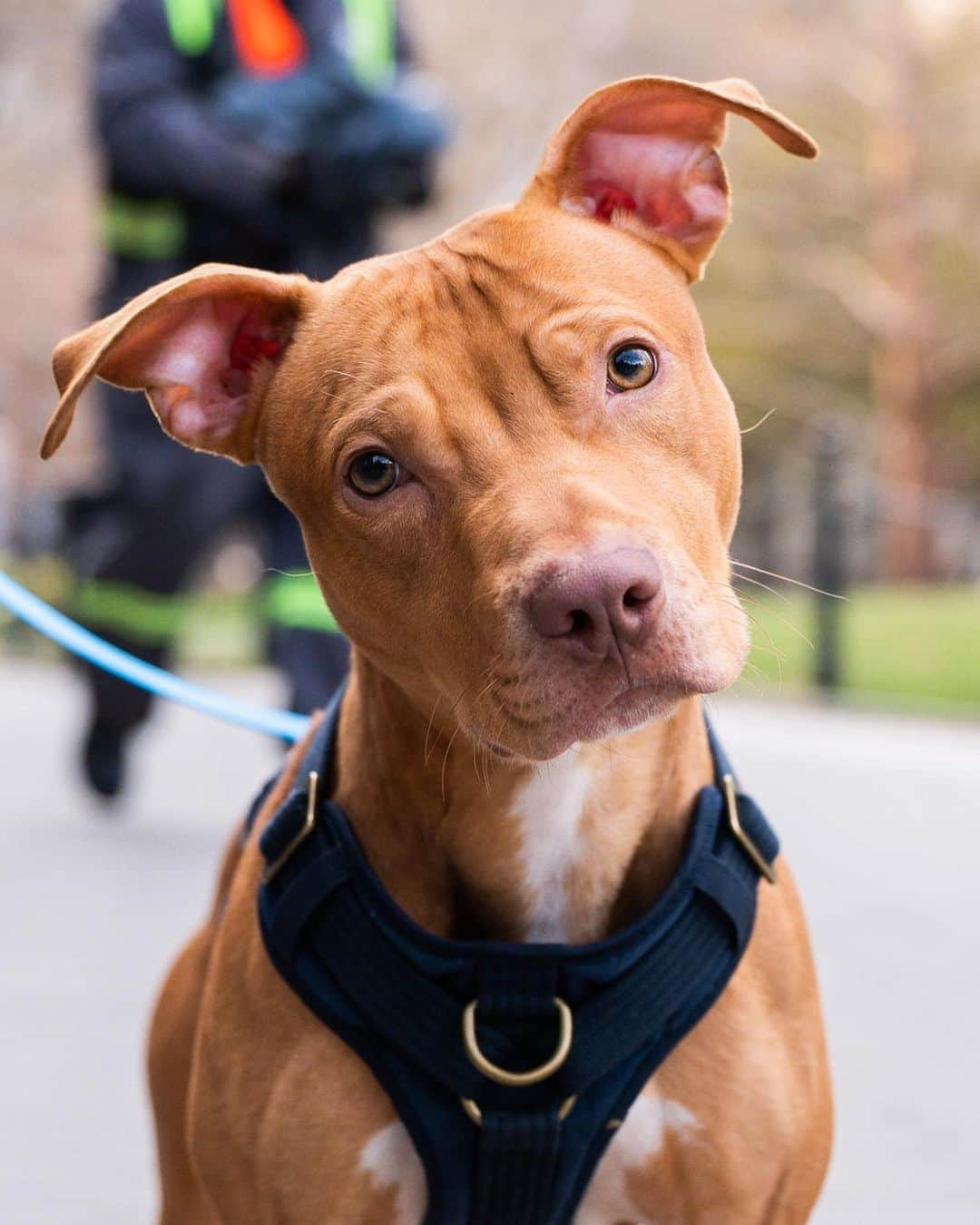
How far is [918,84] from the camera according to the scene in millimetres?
20531

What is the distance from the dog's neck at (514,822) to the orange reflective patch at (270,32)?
351cm

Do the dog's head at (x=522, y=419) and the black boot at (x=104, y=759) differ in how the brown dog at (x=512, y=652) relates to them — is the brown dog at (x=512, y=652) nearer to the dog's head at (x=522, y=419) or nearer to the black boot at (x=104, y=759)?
the dog's head at (x=522, y=419)

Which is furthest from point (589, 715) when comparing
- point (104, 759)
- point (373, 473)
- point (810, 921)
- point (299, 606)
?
point (104, 759)

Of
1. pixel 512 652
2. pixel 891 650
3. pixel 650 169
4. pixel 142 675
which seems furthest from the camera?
pixel 891 650

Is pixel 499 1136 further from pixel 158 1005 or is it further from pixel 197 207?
pixel 197 207

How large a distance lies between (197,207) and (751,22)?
17795 millimetres

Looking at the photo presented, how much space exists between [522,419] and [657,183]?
549 mm

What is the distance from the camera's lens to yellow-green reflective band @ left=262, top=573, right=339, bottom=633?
4867 mm

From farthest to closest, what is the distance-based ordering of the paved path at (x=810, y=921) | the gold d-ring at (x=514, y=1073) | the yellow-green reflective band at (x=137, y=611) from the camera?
the yellow-green reflective band at (x=137, y=611) < the paved path at (x=810, y=921) < the gold d-ring at (x=514, y=1073)

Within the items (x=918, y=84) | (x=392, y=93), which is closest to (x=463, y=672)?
(x=392, y=93)

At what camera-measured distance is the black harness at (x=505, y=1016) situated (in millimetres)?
2164

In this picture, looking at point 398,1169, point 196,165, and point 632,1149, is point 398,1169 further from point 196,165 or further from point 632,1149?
point 196,165

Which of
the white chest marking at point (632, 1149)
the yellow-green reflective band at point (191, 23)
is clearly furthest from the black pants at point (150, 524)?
the white chest marking at point (632, 1149)

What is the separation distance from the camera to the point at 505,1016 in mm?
2199
